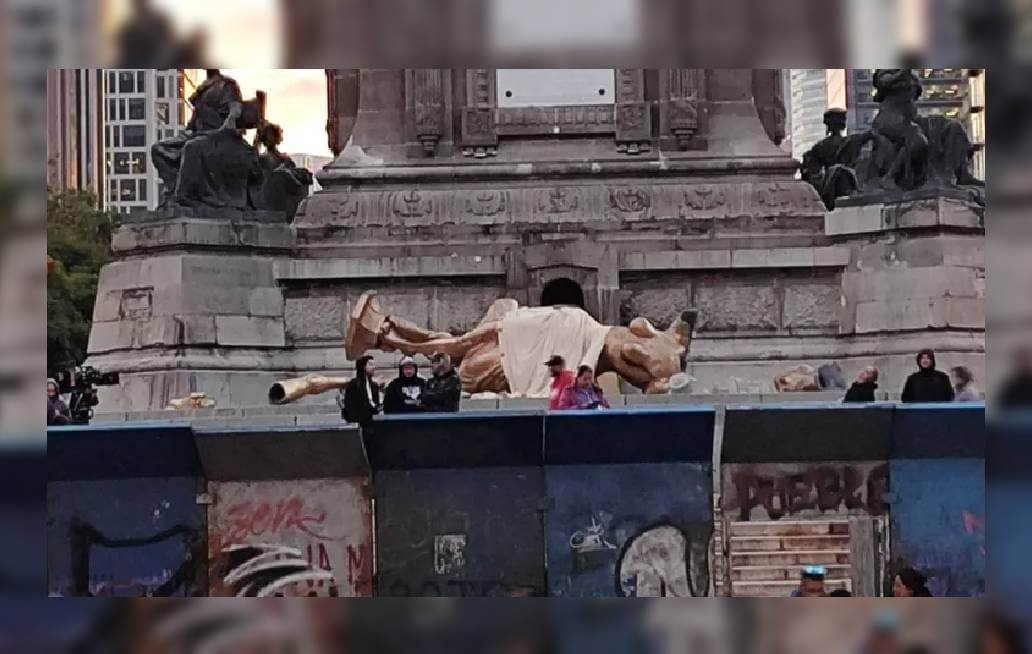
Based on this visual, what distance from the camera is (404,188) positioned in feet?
78.9

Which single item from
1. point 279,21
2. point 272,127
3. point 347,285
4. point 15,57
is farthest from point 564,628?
point 272,127

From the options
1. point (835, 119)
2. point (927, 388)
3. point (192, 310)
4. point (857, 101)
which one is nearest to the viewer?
point (927, 388)

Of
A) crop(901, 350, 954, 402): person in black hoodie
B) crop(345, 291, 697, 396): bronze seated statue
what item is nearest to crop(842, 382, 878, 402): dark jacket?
crop(901, 350, 954, 402): person in black hoodie

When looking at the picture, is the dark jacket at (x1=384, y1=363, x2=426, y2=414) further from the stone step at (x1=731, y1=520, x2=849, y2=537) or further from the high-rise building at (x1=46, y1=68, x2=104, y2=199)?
the high-rise building at (x1=46, y1=68, x2=104, y2=199)

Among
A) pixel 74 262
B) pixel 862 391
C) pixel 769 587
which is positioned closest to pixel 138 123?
pixel 74 262

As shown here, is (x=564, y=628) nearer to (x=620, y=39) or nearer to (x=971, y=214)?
(x=620, y=39)

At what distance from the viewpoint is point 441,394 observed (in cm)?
1669

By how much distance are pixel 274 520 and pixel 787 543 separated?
417 centimetres


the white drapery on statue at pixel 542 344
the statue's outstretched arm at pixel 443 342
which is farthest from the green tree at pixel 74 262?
the white drapery on statue at pixel 542 344

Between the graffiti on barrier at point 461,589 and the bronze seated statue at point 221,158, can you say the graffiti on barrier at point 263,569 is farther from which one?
the bronze seated statue at point 221,158

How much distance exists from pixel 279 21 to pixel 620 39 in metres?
3.83

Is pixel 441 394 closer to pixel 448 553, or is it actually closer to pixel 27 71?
pixel 448 553

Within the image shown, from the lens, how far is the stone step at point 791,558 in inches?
579

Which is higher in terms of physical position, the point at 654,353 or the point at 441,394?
the point at 654,353
